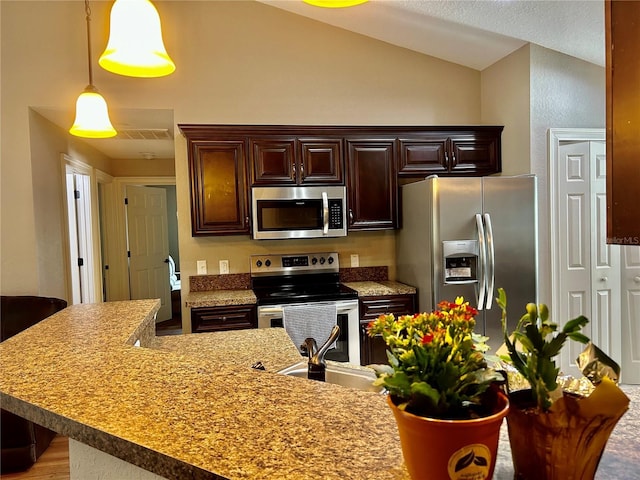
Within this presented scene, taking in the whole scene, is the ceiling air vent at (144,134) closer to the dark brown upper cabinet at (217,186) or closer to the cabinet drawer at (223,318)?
the dark brown upper cabinet at (217,186)

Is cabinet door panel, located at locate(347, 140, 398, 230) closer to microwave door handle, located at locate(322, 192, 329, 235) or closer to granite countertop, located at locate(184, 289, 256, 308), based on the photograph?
microwave door handle, located at locate(322, 192, 329, 235)

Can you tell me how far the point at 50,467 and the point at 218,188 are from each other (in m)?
2.14

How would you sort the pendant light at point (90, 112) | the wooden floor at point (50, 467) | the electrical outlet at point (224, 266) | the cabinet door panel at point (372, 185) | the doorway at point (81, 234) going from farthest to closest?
the doorway at point (81, 234), the electrical outlet at point (224, 266), the cabinet door panel at point (372, 185), the wooden floor at point (50, 467), the pendant light at point (90, 112)

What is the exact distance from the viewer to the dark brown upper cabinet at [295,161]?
135 inches

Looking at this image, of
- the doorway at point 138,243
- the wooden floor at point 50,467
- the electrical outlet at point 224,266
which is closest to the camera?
the wooden floor at point 50,467

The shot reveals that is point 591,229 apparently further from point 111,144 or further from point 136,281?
point 136,281

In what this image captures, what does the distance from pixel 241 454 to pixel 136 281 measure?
5.65 metres

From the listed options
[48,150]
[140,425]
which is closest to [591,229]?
[140,425]

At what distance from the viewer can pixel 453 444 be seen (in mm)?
514

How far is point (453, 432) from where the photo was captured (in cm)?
51

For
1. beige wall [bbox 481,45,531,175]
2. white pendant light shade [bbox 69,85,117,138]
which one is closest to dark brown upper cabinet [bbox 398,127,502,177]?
beige wall [bbox 481,45,531,175]

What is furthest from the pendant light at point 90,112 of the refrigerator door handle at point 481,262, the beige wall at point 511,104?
the beige wall at point 511,104

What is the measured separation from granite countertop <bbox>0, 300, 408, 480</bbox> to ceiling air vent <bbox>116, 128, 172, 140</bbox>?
3319mm

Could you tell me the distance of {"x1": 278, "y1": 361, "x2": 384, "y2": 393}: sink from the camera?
1.51 meters
